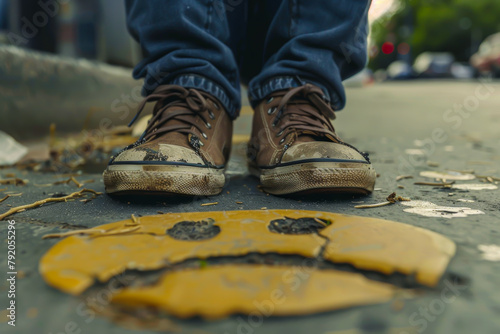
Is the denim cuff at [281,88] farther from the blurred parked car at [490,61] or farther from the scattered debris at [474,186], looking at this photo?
the blurred parked car at [490,61]

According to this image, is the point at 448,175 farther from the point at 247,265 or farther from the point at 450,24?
the point at 450,24

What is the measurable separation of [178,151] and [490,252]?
69cm

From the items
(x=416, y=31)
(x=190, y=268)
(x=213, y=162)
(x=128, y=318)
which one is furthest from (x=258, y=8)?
(x=416, y=31)

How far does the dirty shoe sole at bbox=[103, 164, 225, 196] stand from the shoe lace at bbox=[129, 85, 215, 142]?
151mm

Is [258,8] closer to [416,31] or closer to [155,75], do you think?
[155,75]

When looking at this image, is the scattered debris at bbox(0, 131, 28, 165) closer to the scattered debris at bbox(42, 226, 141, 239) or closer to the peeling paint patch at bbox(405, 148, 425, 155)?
the scattered debris at bbox(42, 226, 141, 239)

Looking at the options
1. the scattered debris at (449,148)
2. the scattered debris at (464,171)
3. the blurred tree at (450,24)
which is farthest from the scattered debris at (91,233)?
the blurred tree at (450,24)

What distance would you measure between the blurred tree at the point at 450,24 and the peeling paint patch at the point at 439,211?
33.3 meters

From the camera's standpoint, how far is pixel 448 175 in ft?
4.26

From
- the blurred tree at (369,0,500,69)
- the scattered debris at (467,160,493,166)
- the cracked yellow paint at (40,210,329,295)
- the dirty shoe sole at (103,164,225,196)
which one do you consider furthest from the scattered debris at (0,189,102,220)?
the blurred tree at (369,0,500,69)

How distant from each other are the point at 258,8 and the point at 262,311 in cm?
124

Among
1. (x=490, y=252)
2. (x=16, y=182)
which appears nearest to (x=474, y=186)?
(x=490, y=252)

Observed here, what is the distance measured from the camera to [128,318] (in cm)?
48

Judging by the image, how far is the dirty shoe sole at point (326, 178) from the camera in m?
0.97
